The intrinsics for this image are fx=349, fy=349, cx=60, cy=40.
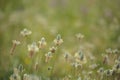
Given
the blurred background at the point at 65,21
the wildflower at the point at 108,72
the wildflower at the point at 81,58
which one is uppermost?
the blurred background at the point at 65,21

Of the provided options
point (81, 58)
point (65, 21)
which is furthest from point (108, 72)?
point (65, 21)

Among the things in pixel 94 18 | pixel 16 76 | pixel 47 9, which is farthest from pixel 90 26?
pixel 16 76

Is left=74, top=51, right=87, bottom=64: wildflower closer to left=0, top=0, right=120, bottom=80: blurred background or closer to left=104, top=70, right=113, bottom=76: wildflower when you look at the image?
left=104, top=70, right=113, bottom=76: wildflower

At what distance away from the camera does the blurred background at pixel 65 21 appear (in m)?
2.81

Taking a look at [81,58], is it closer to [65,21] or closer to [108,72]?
[108,72]

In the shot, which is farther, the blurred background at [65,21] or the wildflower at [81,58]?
the blurred background at [65,21]

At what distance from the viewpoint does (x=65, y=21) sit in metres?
2.95

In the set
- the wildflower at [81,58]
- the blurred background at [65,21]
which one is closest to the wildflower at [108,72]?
the wildflower at [81,58]

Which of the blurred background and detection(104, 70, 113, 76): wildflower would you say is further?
the blurred background

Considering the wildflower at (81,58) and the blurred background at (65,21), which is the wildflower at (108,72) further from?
the blurred background at (65,21)

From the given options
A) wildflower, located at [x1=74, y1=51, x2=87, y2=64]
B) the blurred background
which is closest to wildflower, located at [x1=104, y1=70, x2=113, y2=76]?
wildflower, located at [x1=74, y1=51, x2=87, y2=64]

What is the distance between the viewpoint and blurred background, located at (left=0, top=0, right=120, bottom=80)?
2809 millimetres

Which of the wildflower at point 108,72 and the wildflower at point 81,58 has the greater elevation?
the wildflower at point 81,58

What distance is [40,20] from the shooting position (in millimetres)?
2902
